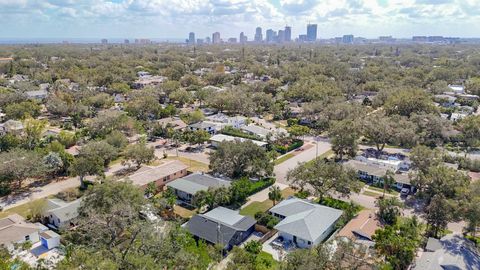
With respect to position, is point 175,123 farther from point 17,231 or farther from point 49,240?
point 49,240

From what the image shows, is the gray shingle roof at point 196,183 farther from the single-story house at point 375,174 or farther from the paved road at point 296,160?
the single-story house at point 375,174

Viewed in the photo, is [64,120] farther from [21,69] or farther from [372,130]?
[21,69]

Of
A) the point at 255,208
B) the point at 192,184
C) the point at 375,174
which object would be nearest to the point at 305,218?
the point at 255,208

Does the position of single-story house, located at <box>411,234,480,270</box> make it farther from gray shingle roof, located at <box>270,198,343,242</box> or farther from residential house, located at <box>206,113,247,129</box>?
residential house, located at <box>206,113,247,129</box>

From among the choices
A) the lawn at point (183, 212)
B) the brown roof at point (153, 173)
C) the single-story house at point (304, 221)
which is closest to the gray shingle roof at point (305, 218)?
the single-story house at point (304, 221)

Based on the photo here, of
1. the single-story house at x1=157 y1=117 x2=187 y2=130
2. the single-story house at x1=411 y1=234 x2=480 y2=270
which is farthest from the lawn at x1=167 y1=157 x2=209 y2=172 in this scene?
the single-story house at x1=411 y1=234 x2=480 y2=270

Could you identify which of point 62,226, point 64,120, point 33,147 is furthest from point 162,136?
point 62,226
